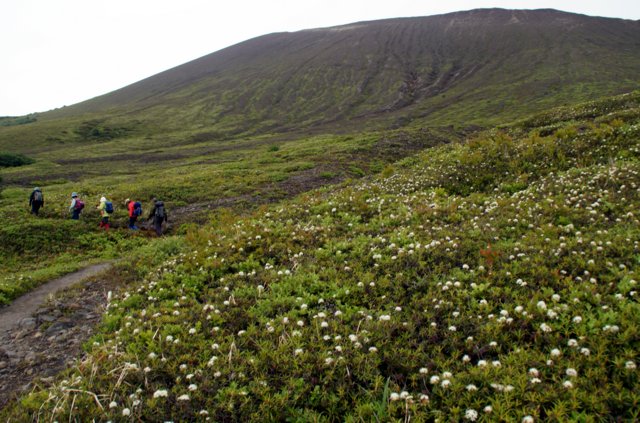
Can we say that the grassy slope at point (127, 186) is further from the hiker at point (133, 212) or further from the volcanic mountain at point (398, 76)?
the volcanic mountain at point (398, 76)

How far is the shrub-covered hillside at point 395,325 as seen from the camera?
448cm

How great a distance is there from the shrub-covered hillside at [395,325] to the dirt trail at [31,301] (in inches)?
107

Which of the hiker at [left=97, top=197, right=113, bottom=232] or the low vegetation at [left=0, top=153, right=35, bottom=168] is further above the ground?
the low vegetation at [left=0, top=153, right=35, bottom=168]

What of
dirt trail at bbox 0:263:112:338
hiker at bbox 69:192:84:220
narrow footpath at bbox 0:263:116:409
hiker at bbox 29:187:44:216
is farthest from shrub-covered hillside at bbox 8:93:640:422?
hiker at bbox 29:187:44:216

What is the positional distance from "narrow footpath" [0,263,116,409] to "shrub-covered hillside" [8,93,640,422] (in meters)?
0.81

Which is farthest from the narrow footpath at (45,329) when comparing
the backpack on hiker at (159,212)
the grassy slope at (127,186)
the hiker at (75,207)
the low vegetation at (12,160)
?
the low vegetation at (12,160)

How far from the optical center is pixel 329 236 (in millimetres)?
10570

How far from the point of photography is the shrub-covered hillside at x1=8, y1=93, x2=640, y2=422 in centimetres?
448

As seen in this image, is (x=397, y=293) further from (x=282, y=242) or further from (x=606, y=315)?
(x=282, y=242)

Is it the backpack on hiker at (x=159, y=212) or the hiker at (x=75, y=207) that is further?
the hiker at (x=75, y=207)

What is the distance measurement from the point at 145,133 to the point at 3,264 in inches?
2536

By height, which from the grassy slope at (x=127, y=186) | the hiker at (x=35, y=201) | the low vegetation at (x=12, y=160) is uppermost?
the low vegetation at (x=12, y=160)

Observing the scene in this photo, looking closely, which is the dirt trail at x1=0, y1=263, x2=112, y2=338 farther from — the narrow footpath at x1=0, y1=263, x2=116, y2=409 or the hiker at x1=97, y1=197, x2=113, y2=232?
the hiker at x1=97, y1=197, x2=113, y2=232

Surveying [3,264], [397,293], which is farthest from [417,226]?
[3,264]
